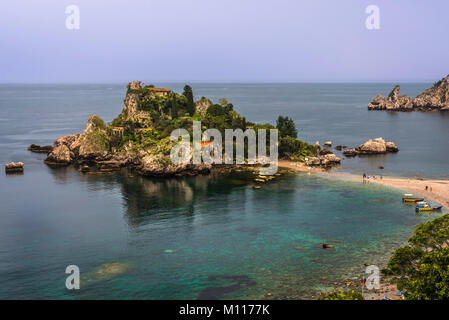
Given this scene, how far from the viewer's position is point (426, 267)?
3747 centimetres

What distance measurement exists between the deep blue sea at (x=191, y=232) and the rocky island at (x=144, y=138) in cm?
586

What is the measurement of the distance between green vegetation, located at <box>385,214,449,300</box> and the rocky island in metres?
69.7

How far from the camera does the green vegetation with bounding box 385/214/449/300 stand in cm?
3653

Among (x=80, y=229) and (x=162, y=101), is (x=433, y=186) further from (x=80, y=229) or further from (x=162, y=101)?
(x=162, y=101)

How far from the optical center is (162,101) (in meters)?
135

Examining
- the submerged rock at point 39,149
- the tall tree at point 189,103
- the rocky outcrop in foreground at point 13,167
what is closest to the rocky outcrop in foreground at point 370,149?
the tall tree at point 189,103

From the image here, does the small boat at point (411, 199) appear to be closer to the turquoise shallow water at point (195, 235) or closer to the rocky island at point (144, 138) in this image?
the turquoise shallow water at point (195, 235)

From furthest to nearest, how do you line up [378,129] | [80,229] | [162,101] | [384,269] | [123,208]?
[378,129]
[162,101]
[123,208]
[80,229]
[384,269]

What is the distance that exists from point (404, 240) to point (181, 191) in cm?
5083

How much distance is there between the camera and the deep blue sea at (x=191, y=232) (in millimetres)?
51750

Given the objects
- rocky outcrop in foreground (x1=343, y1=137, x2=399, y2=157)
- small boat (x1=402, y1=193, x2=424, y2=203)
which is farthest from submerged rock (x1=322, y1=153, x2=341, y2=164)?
small boat (x1=402, y1=193, x2=424, y2=203)
